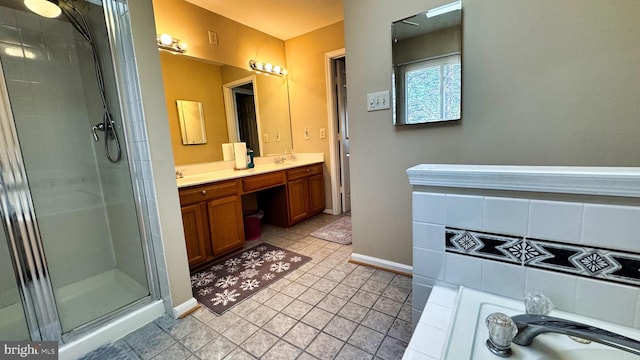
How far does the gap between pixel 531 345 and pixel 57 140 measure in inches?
105

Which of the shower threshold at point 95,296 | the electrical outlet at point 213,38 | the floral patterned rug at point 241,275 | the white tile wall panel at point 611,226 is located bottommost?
the floral patterned rug at point 241,275

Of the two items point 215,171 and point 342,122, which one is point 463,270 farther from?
point 342,122

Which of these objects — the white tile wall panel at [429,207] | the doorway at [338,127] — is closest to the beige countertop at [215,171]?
the doorway at [338,127]

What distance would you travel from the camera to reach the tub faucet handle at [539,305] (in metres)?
0.66

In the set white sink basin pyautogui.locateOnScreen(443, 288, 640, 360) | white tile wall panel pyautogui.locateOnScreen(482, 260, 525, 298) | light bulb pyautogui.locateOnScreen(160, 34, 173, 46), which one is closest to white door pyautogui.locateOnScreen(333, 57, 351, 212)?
light bulb pyautogui.locateOnScreen(160, 34, 173, 46)

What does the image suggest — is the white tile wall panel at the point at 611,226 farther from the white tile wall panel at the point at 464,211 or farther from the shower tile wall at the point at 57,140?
the shower tile wall at the point at 57,140

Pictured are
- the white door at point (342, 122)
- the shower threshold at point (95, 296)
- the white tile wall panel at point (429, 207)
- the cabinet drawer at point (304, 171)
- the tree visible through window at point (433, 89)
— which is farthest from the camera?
the white door at point (342, 122)

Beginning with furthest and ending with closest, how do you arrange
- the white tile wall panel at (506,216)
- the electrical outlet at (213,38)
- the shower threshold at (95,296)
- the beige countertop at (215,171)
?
the electrical outlet at (213,38) → the beige countertop at (215,171) → the shower threshold at (95,296) → the white tile wall panel at (506,216)

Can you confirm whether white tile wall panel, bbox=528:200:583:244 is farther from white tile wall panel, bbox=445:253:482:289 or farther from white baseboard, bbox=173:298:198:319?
white baseboard, bbox=173:298:198:319

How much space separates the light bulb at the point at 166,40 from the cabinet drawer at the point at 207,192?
4.28 feet

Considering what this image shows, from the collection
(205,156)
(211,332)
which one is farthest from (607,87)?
(205,156)

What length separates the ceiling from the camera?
2.44 m

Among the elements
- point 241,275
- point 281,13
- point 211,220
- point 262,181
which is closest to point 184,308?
point 241,275
